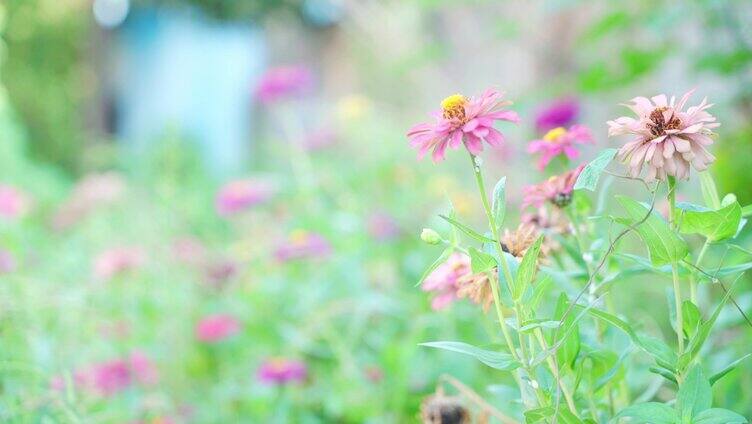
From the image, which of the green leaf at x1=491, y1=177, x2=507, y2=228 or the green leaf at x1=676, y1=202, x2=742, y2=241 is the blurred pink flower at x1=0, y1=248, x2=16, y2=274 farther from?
the green leaf at x1=676, y1=202, x2=742, y2=241

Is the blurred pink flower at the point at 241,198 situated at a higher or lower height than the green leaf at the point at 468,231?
lower

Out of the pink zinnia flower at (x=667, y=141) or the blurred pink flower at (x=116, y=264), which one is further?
the blurred pink flower at (x=116, y=264)

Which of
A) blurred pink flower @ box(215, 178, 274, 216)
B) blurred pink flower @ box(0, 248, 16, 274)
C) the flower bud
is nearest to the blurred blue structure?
blurred pink flower @ box(215, 178, 274, 216)

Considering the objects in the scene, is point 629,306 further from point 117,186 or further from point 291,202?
point 117,186

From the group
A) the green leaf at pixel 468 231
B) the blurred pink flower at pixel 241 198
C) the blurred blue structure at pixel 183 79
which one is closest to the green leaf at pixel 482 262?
the green leaf at pixel 468 231

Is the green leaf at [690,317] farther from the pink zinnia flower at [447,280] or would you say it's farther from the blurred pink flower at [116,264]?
the blurred pink flower at [116,264]

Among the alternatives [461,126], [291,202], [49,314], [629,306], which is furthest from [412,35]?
[461,126]
